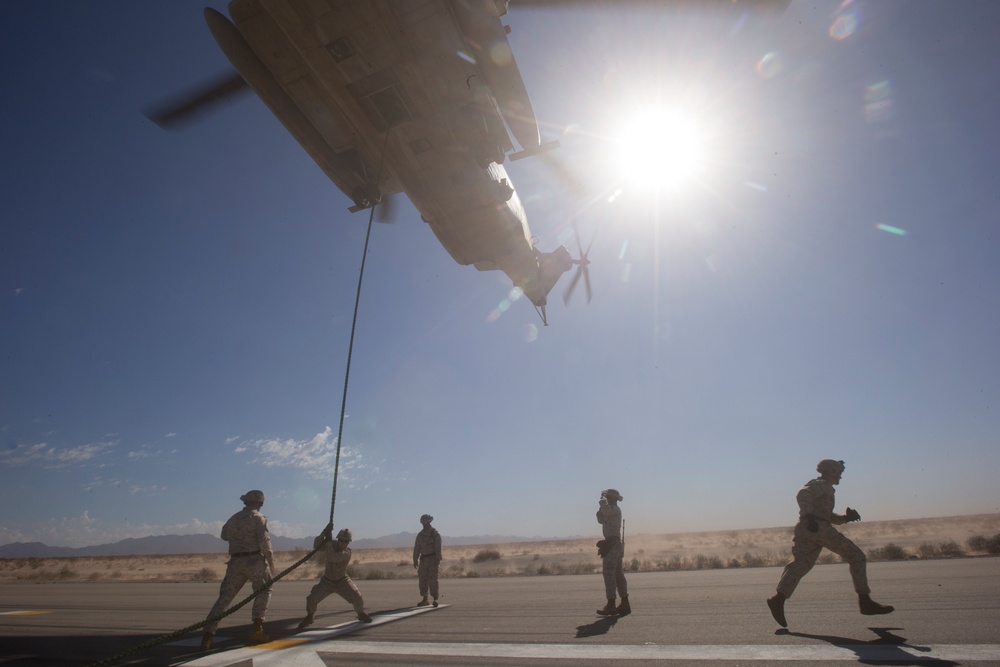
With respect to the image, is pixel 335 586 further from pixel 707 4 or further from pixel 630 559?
pixel 630 559

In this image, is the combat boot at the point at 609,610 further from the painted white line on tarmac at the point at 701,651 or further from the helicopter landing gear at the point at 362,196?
the helicopter landing gear at the point at 362,196

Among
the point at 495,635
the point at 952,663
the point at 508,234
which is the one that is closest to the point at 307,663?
the point at 495,635

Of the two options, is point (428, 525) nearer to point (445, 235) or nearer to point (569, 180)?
point (445, 235)

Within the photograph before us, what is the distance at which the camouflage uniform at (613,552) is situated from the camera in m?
7.10

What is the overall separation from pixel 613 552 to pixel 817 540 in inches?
109

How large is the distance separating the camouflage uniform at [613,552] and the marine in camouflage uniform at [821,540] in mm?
2151

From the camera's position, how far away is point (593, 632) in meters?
5.51

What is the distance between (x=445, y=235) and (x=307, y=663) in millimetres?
8415

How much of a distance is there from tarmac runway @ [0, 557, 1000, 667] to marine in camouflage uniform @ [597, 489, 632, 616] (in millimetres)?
340

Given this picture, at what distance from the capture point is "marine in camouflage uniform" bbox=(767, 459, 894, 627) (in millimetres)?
5230

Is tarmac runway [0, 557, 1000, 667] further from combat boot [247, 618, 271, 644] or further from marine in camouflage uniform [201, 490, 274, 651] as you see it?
marine in camouflage uniform [201, 490, 274, 651]

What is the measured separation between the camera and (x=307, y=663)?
4410mm

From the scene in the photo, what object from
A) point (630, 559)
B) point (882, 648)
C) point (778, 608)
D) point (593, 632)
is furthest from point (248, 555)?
point (630, 559)

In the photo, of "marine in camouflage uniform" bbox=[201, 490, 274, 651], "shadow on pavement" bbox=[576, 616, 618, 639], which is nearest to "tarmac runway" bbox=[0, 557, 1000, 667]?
"shadow on pavement" bbox=[576, 616, 618, 639]
